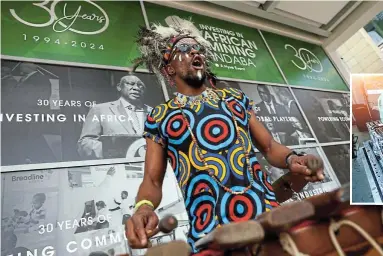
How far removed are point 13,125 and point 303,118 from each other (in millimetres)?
2072

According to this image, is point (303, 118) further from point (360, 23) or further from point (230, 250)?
point (230, 250)

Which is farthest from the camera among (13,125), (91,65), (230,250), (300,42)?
(300,42)

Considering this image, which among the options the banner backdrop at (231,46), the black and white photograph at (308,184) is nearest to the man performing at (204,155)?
the black and white photograph at (308,184)

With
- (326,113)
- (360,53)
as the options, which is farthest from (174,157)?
(360,53)

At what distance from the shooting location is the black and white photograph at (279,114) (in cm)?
234

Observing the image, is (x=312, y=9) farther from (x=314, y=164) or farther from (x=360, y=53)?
(x=314, y=164)

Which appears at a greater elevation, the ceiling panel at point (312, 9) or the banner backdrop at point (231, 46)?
the ceiling panel at point (312, 9)

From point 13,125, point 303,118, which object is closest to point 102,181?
point 13,125

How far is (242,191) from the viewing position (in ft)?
2.43

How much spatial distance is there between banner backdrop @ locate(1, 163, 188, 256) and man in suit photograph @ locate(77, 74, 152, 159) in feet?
0.45

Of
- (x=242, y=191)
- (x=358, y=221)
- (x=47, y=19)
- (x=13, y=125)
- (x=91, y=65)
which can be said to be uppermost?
(x=47, y=19)

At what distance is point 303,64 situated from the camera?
3133 millimetres

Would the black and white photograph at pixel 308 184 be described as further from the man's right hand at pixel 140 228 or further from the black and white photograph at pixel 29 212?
the man's right hand at pixel 140 228

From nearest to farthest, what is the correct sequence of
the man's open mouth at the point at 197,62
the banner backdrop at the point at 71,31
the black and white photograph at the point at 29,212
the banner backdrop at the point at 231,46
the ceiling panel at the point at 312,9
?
the man's open mouth at the point at 197,62 < the black and white photograph at the point at 29,212 < the banner backdrop at the point at 71,31 < the banner backdrop at the point at 231,46 < the ceiling panel at the point at 312,9
